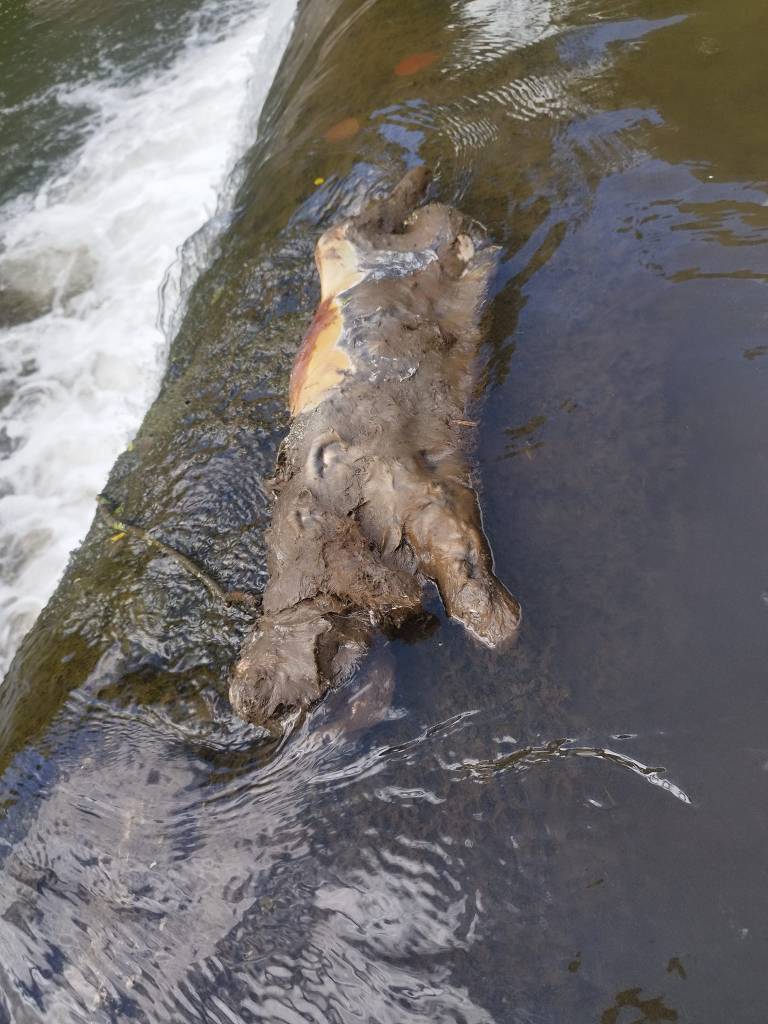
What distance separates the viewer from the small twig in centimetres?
334

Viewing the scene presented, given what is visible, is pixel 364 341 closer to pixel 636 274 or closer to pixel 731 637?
pixel 636 274

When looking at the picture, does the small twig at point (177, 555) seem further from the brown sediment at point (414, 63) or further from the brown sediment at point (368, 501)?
the brown sediment at point (414, 63)

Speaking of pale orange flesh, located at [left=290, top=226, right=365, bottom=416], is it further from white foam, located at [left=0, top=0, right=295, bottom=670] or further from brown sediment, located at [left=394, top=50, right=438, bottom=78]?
brown sediment, located at [left=394, top=50, right=438, bottom=78]

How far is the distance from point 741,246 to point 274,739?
3115 millimetres

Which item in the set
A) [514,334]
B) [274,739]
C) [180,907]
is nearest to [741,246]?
[514,334]

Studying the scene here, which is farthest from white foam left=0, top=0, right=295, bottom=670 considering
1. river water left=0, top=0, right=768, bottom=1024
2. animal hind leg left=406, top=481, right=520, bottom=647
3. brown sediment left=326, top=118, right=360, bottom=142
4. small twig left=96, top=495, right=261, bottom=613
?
animal hind leg left=406, top=481, right=520, bottom=647

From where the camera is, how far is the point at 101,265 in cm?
679

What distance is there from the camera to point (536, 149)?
16.4ft

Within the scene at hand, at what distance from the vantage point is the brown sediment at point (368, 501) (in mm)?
2861

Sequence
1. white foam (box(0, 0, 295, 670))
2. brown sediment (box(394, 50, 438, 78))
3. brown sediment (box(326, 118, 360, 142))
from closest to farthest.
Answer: white foam (box(0, 0, 295, 670))
brown sediment (box(326, 118, 360, 142))
brown sediment (box(394, 50, 438, 78))

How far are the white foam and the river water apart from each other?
0.06 metres

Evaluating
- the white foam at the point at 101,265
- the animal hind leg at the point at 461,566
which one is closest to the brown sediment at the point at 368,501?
the animal hind leg at the point at 461,566

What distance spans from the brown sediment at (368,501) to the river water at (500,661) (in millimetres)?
159

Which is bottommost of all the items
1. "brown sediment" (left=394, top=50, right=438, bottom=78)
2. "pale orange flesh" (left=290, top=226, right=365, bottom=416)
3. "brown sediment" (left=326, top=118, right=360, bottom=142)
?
"pale orange flesh" (left=290, top=226, right=365, bottom=416)
